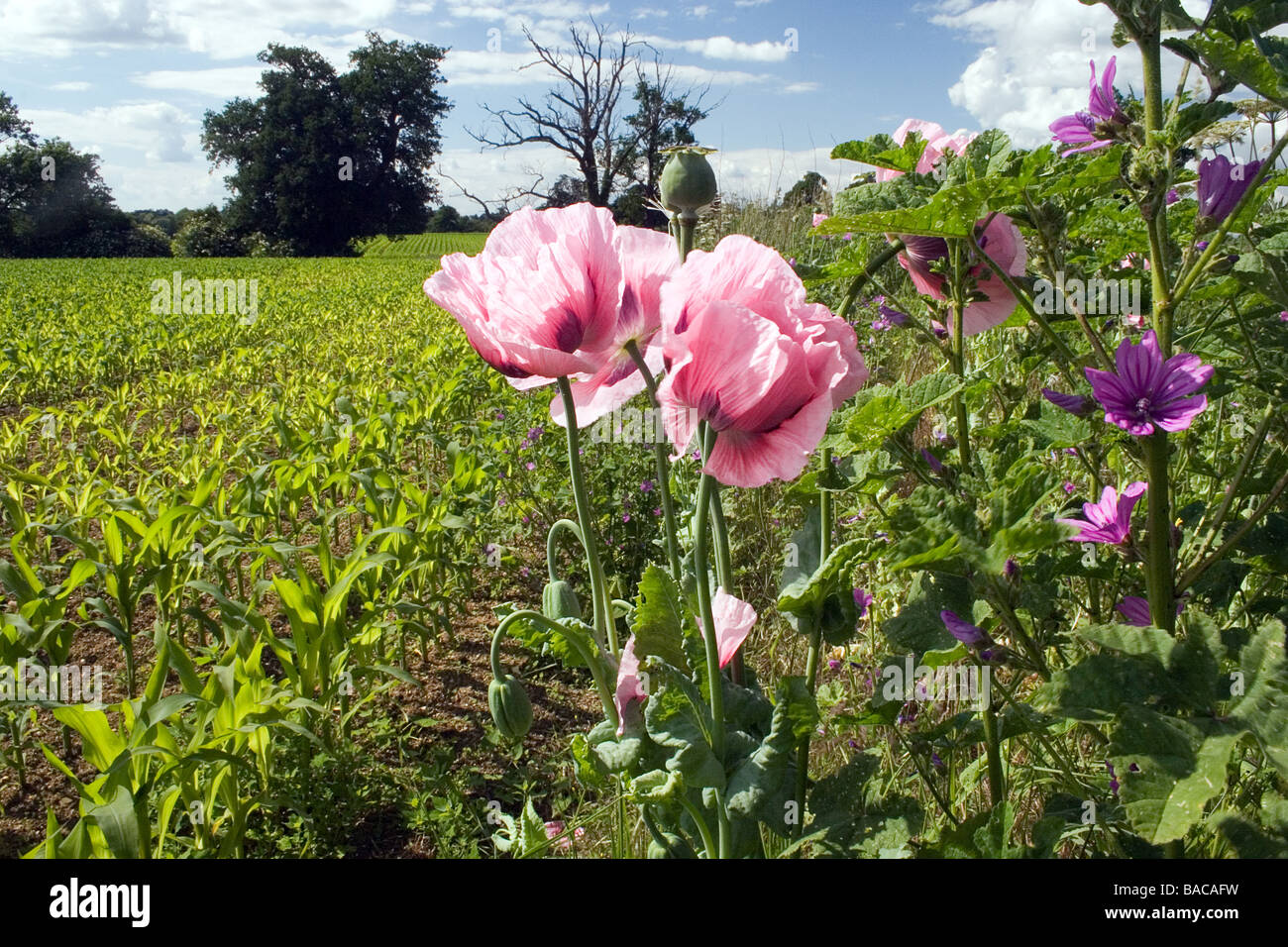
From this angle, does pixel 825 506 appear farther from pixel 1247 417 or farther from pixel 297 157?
pixel 297 157

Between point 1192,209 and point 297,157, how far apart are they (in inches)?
2041

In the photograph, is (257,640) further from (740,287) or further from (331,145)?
(331,145)

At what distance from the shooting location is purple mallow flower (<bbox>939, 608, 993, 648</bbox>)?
795 millimetres

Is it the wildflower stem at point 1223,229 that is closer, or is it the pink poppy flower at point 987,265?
the wildflower stem at point 1223,229

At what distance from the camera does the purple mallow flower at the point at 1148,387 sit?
75 centimetres

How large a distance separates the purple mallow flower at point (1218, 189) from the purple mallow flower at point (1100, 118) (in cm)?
8

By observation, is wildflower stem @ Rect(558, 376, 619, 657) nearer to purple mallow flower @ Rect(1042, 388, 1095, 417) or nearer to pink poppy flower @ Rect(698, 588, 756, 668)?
pink poppy flower @ Rect(698, 588, 756, 668)

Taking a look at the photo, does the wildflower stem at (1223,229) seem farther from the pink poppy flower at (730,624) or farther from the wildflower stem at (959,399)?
the pink poppy flower at (730,624)

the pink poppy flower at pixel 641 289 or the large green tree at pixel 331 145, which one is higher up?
the large green tree at pixel 331 145

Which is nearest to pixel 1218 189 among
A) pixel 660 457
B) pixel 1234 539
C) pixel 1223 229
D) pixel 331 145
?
pixel 1223 229

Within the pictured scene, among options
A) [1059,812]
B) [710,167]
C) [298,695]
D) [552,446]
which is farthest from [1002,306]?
[552,446]

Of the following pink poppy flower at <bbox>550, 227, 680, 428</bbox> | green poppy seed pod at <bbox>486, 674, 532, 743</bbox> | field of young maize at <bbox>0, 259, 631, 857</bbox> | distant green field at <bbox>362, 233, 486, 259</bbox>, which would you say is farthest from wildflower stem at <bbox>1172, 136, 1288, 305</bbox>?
distant green field at <bbox>362, 233, 486, 259</bbox>

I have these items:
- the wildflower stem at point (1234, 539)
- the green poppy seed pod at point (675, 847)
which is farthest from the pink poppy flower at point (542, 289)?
the wildflower stem at point (1234, 539)

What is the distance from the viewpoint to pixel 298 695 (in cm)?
206
